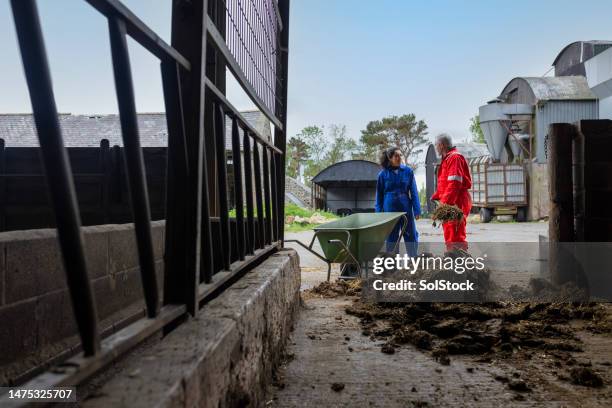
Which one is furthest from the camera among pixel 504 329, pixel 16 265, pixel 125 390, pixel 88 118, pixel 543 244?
pixel 88 118

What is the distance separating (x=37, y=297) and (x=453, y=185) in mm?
4973

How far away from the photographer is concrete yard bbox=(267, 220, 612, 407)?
8.32 feet

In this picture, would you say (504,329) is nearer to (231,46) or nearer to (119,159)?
(231,46)

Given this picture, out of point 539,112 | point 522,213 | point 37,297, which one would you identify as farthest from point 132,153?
point 539,112

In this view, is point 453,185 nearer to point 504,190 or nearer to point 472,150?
point 504,190

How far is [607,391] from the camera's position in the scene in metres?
2.63

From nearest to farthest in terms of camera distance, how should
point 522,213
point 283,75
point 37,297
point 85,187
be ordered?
1. point 37,297
2. point 283,75
3. point 85,187
4. point 522,213

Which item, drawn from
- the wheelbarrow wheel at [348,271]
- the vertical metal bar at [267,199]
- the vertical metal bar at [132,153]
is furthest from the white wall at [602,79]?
the vertical metal bar at [132,153]

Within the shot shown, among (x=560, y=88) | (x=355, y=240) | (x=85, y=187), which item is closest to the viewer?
(x=355, y=240)

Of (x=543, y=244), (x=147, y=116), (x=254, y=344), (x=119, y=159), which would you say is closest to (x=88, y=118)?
(x=147, y=116)

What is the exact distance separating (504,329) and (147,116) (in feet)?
87.4

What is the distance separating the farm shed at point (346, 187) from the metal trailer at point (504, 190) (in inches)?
235

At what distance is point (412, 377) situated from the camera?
9.50 feet

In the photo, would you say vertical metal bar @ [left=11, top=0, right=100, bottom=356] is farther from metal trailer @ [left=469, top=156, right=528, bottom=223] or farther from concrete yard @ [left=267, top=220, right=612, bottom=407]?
metal trailer @ [left=469, top=156, right=528, bottom=223]
